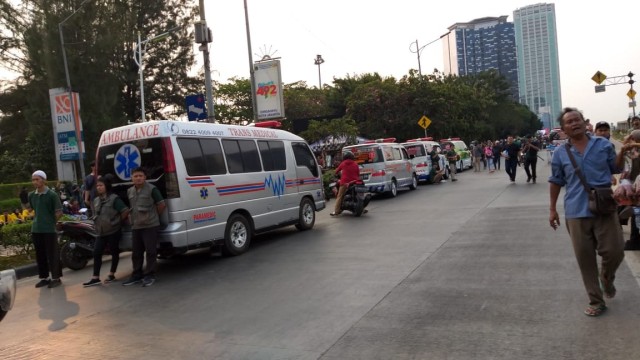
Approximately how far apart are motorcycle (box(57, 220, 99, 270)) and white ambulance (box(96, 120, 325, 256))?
127 centimetres

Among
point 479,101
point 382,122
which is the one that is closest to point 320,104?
point 382,122

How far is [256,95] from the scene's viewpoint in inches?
843

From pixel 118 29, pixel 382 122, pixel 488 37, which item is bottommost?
pixel 382 122

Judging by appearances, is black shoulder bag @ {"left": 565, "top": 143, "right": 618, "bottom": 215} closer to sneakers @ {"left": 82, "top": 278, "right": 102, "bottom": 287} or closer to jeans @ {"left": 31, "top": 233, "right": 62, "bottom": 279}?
sneakers @ {"left": 82, "top": 278, "right": 102, "bottom": 287}

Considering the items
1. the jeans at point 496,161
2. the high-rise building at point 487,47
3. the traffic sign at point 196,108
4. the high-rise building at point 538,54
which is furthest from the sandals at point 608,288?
the high-rise building at point 538,54

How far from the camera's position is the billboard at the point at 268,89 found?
839 inches

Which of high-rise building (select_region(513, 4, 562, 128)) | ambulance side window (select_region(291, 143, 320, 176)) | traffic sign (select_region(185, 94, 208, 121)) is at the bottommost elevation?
ambulance side window (select_region(291, 143, 320, 176))

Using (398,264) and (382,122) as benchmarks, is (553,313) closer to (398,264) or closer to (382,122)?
(398,264)

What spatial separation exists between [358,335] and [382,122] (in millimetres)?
31328

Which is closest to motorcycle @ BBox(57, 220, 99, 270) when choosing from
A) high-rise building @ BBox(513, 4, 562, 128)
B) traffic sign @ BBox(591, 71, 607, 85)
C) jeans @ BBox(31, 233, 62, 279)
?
jeans @ BBox(31, 233, 62, 279)

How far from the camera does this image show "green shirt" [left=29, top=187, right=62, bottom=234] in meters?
7.73

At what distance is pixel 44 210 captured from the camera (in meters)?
7.74

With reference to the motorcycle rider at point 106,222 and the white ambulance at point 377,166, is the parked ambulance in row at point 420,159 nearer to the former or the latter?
the white ambulance at point 377,166

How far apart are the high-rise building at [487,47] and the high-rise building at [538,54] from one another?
1951 mm
